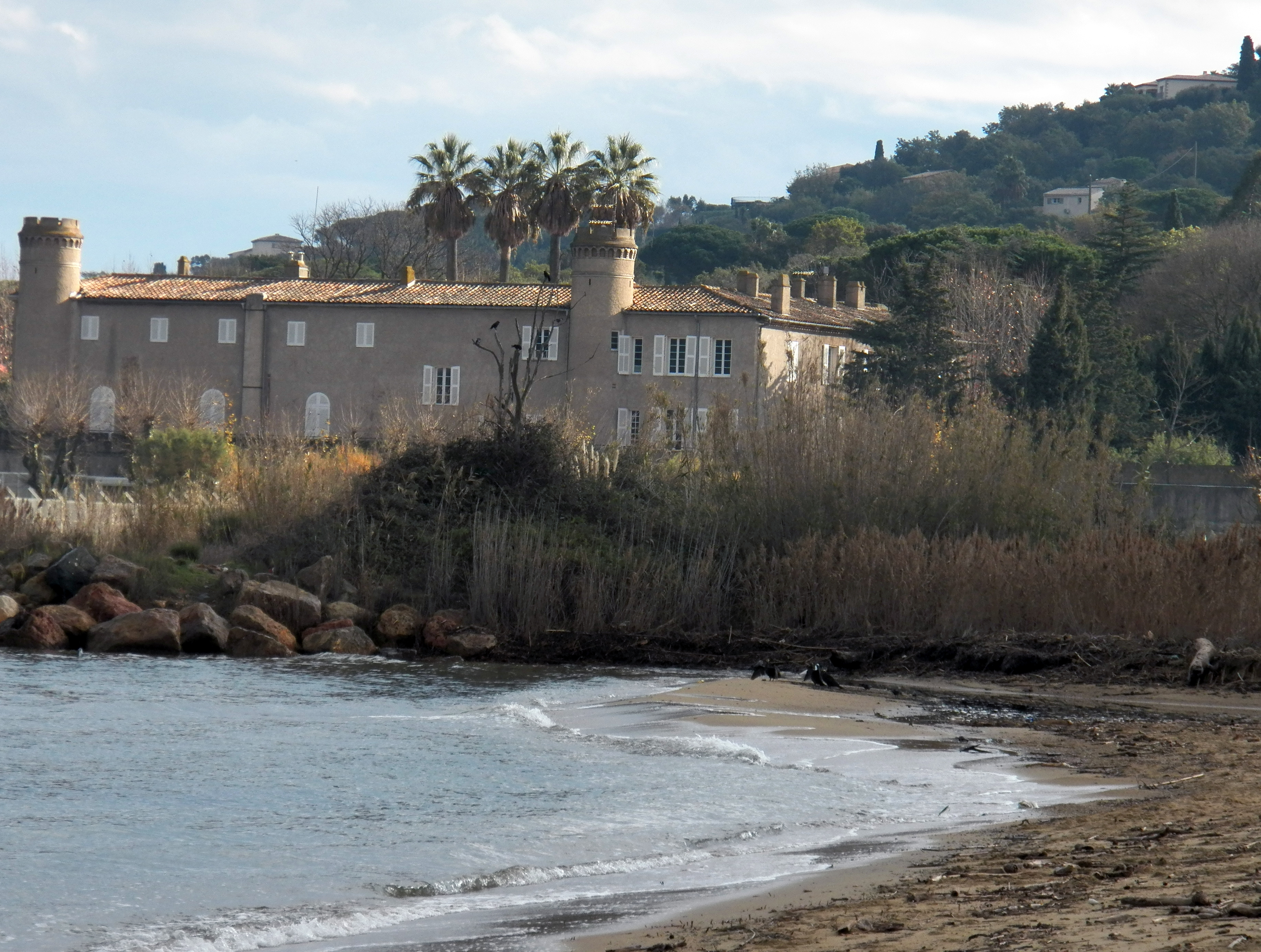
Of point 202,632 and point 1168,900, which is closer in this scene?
point 1168,900

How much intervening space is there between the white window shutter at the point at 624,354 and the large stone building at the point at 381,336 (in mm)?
57

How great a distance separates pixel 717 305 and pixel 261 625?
1490 inches

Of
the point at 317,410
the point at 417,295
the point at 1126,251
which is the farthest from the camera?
the point at 1126,251

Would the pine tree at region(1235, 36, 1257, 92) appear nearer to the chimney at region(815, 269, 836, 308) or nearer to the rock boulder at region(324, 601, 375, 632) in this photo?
the chimney at region(815, 269, 836, 308)

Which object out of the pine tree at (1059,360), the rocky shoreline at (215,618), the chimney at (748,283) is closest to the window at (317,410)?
the chimney at (748,283)

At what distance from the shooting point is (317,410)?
59188 millimetres

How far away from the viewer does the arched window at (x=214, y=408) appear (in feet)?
189

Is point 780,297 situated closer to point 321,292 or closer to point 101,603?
point 321,292

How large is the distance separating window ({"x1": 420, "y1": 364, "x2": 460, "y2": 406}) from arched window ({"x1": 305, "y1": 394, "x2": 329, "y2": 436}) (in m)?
3.88

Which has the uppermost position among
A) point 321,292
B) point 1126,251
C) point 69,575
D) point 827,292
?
point 1126,251

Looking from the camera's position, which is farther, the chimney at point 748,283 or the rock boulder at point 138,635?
the chimney at point 748,283

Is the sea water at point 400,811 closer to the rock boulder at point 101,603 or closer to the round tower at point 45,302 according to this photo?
the rock boulder at point 101,603

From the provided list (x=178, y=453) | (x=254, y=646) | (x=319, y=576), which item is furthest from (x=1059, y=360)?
(x=254, y=646)

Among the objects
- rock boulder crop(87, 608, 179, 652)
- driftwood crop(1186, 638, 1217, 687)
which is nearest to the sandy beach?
driftwood crop(1186, 638, 1217, 687)
